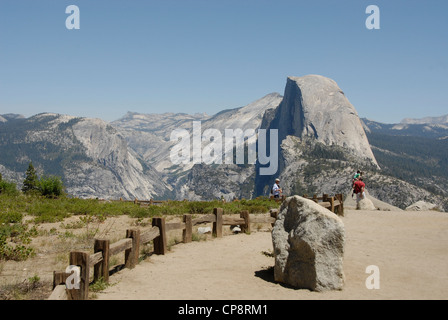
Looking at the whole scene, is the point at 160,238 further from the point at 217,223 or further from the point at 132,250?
the point at 217,223

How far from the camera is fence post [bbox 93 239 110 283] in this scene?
8.84m

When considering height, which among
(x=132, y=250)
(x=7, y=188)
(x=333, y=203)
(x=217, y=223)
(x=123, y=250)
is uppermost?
(x=123, y=250)

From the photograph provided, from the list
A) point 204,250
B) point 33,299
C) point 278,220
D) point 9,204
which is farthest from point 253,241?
point 9,204

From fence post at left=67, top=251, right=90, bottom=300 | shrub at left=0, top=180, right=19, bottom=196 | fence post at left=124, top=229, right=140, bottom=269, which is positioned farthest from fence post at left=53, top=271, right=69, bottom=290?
shrub at left=0, top=180, right=19, bottom=196

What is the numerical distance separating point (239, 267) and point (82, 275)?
5110 millimetres

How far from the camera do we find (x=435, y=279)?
33.0 ft

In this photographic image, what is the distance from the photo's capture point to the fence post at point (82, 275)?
7.50 m

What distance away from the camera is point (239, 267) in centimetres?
1156

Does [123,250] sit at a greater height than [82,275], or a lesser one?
lesser

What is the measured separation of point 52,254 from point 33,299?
15.7 feet

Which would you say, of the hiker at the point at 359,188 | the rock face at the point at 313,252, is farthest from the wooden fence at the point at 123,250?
the hiker at the point at 359,188

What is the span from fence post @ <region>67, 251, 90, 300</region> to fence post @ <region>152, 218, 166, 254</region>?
14.7 feet

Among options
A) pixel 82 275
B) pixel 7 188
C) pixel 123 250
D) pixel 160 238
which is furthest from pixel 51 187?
pixel 82 275
